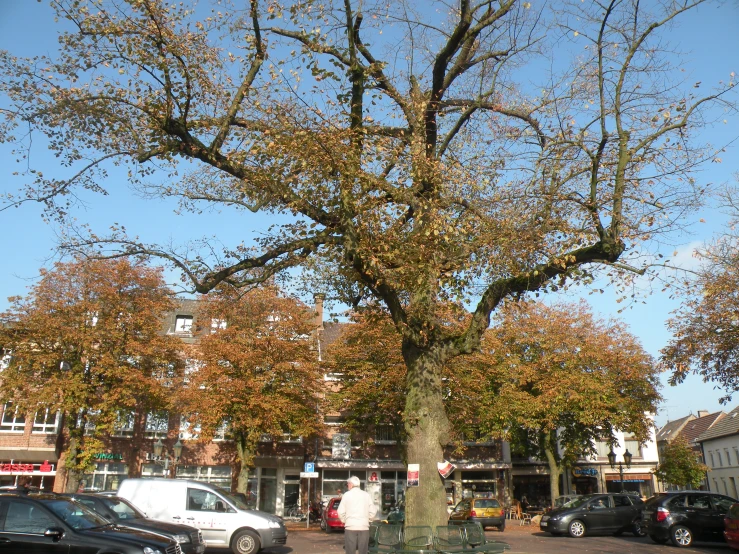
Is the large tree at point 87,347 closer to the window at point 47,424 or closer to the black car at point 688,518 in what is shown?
the window at point 47,424

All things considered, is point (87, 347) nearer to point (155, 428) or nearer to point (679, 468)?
point (155, 428)

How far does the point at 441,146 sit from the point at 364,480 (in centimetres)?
3025

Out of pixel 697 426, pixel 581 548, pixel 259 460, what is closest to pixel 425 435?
pixel 581 548

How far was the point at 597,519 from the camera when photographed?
22.9m

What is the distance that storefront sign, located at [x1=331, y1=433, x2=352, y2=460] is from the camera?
127 ft

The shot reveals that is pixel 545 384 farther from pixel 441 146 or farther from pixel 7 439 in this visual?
pixel 7 439

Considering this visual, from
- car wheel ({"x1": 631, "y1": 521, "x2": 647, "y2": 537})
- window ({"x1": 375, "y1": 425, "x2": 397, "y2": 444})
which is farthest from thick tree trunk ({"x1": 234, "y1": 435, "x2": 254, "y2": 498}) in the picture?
car wheel ({"x1": 631, "y1": 521, "x2": 647, "y2": 537})

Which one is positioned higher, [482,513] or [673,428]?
[673,428]

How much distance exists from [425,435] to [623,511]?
609 inches

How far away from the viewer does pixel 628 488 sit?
4828 centimetres

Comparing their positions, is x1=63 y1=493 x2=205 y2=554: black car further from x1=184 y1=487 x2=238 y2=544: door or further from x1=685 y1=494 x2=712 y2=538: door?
x1=685 y1=494 x2=712 y2=538: door

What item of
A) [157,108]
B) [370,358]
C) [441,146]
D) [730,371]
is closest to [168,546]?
[157,108]

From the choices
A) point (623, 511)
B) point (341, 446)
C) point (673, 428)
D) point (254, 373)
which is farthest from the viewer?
point (673, 428)

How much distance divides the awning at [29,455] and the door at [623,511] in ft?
99.3
